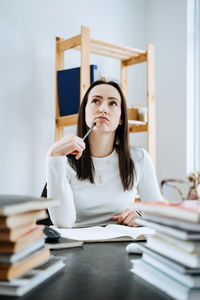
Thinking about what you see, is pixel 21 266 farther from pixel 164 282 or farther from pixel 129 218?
pixel 129 218

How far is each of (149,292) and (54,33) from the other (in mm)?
2282

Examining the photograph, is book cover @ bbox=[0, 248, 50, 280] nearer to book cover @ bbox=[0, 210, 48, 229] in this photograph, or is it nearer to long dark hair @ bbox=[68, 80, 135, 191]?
book cover @ bbox=[0, 210, 48, 229]

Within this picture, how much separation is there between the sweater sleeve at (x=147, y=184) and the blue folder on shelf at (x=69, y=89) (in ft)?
2.56

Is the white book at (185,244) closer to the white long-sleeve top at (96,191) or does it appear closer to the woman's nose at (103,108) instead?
the white long-sleeve top at (96,191)

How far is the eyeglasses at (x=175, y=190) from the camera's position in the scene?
1.73ft

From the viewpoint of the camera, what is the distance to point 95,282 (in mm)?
540

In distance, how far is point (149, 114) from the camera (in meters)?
2.46

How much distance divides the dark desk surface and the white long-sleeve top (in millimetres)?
501

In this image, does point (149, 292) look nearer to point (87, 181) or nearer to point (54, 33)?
point (87, 181)

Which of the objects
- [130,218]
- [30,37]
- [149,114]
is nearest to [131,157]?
[130,218]

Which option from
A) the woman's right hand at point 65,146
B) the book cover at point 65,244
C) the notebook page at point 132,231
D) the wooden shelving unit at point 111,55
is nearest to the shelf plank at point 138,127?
the wooden shelving unit at point 111,55

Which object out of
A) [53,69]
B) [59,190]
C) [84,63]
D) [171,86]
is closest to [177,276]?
[59,190]

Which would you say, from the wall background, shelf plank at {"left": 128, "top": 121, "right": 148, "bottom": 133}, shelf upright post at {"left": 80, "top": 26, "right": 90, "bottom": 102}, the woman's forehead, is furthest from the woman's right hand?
shelf plank at {"left": 128, "top": 121, "right": 148, "bottom": 133}

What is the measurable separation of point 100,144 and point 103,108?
0.64 feet
